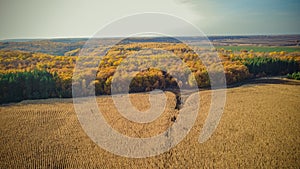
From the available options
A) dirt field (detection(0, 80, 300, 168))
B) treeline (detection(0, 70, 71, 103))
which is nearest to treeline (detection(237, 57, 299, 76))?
dirt field (detection(0, 80, 300, 168))

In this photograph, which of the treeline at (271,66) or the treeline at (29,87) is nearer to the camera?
the treeline at (29,87)

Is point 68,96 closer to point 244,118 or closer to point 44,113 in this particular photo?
point 44,113

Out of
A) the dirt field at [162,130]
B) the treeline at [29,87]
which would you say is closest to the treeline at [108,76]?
the treeline at [29,87]

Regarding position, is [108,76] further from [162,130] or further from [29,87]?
[162,130]

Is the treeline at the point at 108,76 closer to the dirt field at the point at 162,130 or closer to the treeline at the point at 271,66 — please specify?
the treeline at the point at 271,66

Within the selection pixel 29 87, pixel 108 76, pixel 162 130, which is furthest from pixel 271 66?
pixel 29 87

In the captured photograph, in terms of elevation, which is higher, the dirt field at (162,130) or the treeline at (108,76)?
the treeline at (108,76)

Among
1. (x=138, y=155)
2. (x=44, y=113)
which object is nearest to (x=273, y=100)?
(x=138, y=155)

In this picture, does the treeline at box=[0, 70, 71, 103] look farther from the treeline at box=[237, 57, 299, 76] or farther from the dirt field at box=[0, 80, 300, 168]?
the treeline at box=[237, 57, 299, 76]

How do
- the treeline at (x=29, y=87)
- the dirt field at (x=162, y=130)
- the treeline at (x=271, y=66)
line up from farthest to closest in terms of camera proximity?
the treeline at (x=271, y=66) < the treeline at (x=29, y=87) < the dirt field at (x=162, y=130)
